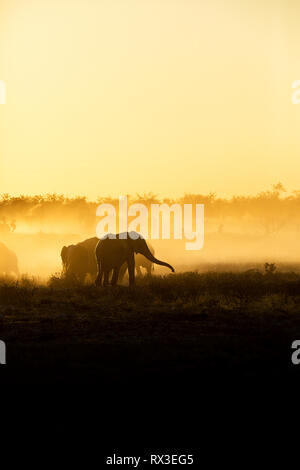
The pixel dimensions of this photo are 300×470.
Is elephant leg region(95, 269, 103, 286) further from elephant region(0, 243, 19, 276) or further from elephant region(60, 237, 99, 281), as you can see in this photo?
elephant region(0, 243, 19, 276)

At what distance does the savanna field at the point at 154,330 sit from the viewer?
898cm

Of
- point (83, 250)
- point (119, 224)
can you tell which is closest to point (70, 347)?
point (83, 250)

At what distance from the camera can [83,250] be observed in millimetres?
24609
